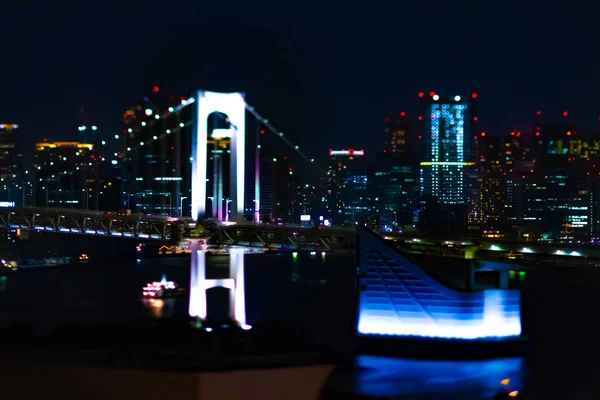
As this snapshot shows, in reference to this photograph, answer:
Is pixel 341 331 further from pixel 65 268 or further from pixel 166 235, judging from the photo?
pixel 65 268

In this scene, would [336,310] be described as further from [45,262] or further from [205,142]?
[45,262]

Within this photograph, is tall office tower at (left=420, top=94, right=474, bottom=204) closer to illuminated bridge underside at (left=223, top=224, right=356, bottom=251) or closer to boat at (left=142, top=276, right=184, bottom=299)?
boat at (left=142, top=276, right=184, bottom=299)

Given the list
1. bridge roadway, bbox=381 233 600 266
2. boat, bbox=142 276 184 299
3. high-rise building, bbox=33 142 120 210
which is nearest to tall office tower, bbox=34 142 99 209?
high-rise building, bbox=33 142 120 210

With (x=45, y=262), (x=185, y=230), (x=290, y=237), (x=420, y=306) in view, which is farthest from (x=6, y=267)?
(x=420, y=306)

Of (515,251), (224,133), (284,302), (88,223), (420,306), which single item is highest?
(224,133)

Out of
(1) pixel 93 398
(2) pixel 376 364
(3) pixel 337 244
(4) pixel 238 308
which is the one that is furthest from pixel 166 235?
(1) pixel 93 398

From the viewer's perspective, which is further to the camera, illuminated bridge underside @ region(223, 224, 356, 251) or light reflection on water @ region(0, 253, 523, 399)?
illuminated bridge underside @ region(223, 224, 356, 251)

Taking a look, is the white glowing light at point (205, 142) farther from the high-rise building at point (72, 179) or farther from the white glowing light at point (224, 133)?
the high-rise building at point (72, 179)
